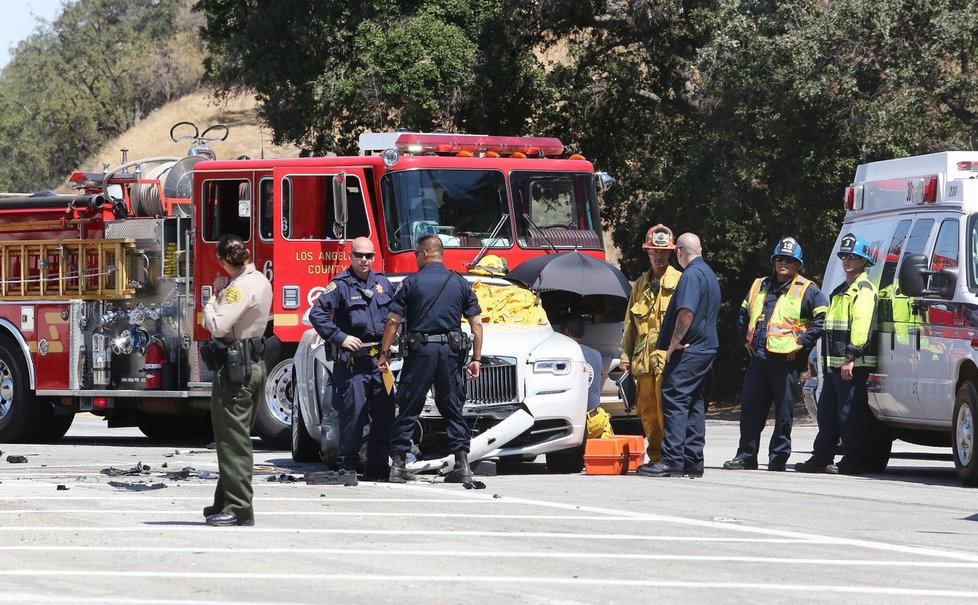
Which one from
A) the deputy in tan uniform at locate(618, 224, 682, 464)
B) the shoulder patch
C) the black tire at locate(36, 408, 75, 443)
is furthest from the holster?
the black tire at locate(36, 408, 75, 443)

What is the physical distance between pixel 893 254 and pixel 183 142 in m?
65.0

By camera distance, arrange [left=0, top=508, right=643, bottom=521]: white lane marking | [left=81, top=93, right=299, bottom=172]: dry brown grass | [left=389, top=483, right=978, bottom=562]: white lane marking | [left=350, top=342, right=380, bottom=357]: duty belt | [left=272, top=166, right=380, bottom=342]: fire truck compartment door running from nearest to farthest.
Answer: [left=389, top=483, right=978, bottom=562]: white lane marking → [left=0, top=508, right=643, bottom=521]: white lane marking → [left=350, top=342, right=380, bottom=357]: duty belt → [left=272, top=166, right=380, bottom=342]: fire truck compartment door → [left=81, top=93, right=299, bottom=172]: dry brown grass

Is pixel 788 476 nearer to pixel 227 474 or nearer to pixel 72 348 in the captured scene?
pixel 227 474

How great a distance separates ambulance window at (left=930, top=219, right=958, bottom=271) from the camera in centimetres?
1258

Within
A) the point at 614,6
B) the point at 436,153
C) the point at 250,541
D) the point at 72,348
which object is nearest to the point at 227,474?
the point at 250,541

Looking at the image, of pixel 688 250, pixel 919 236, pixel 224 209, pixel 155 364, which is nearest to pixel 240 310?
pixel 688 250

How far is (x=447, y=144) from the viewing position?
16.2 meters

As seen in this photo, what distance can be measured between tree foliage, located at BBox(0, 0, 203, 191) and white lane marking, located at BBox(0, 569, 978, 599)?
75.2 m

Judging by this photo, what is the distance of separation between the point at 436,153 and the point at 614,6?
1392 cm

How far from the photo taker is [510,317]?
13633 mm

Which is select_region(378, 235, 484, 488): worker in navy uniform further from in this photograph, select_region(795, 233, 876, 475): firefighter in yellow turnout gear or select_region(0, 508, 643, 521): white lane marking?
select_region(795, 233, 876, 475): firefighter in yellow turnout gear

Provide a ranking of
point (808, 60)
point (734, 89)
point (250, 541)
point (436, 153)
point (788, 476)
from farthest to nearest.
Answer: point (734, 89), point (808, 60), point (436, 153), point (788, 476), point (250, 541)

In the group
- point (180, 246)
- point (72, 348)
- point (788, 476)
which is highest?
point (180, 246)

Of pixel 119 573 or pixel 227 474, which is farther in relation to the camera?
pixel 227 474
